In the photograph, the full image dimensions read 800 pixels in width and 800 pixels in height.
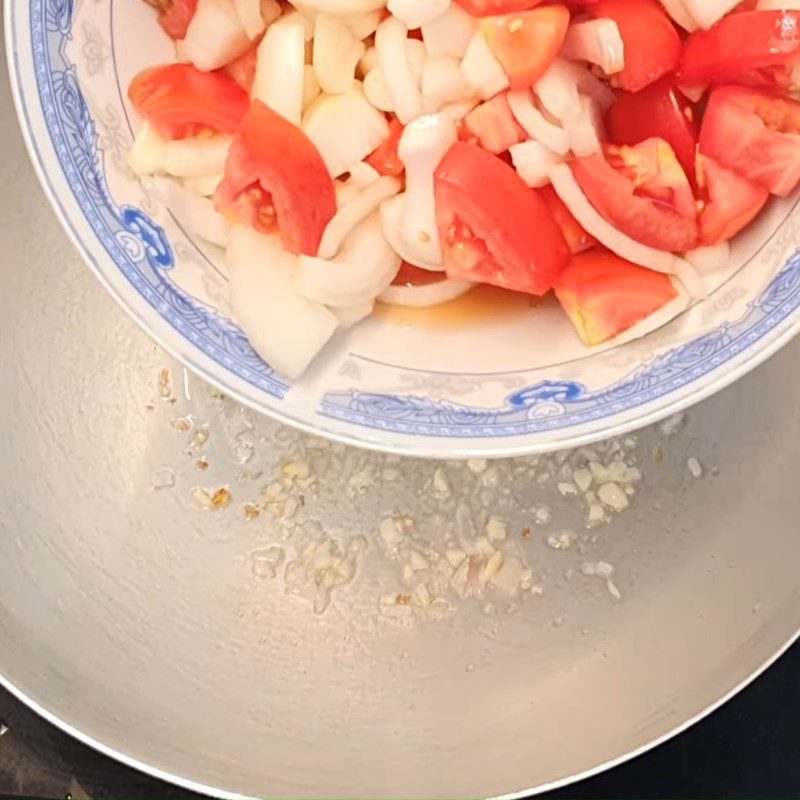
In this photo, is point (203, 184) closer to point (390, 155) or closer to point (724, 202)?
point (390, 155)

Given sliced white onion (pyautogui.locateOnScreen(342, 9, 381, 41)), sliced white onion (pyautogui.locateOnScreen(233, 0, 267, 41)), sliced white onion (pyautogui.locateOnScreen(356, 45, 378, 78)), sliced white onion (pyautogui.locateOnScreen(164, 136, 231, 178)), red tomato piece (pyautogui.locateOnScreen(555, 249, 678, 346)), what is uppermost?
sliced white onion (pyautogui.locateOnScreen(233, 0, 267, 41))

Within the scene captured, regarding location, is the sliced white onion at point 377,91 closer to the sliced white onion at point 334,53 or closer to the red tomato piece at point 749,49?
the sliced white onion at point 334,53

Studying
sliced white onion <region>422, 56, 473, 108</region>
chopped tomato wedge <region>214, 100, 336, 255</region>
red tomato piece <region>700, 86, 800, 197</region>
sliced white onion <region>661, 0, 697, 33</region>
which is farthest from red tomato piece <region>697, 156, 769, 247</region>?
chopped tomato wedge <region>214, 100, 336, 255</region>

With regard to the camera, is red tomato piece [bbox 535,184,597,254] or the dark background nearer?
red tomato piece [bbox 535,184,597,254]

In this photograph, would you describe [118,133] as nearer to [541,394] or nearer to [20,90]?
[20,90]

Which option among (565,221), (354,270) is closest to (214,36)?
(354,270)

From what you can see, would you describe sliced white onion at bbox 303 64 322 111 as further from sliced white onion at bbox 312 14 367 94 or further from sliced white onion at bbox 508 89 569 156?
sliced white onion at bbox 508 89 569 156

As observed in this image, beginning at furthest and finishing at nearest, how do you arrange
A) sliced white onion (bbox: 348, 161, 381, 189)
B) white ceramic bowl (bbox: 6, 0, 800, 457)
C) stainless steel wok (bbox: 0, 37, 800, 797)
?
stainless steel wok (bbox: 0, 37, 800, 797) → sliced white onion (bbox: 348, 161, 381, 189) → white ceramic bowl (bbox: 6, 0, 800, 457)
